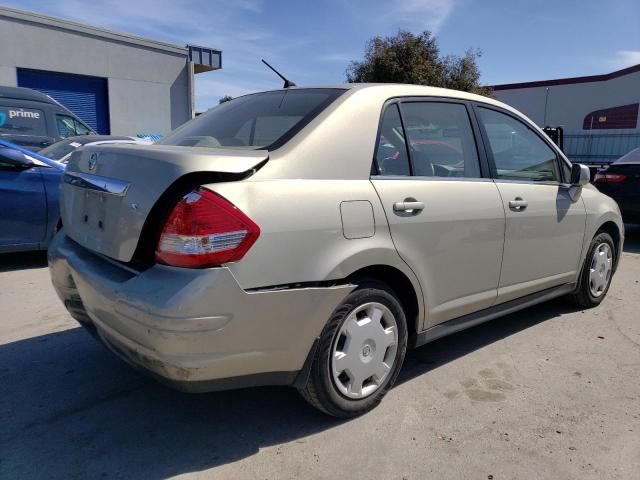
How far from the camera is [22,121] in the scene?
11289 mm

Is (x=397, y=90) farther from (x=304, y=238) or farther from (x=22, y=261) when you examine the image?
(x=22, y=261)

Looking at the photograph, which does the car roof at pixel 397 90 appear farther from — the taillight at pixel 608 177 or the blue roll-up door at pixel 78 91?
the blue roll-up door at pixel 78 91

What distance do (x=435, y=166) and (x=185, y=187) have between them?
1537 millimetres

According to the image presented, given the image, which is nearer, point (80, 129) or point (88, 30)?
point (80, 129)

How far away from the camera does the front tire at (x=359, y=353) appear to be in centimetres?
258

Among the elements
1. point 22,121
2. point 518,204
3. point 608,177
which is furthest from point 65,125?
point 518,204

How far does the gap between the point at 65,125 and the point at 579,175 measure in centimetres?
1085

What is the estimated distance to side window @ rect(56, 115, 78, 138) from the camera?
1161 centimetres

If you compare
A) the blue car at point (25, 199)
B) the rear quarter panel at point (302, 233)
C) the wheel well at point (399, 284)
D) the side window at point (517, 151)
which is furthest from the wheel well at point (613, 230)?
the blue car at point (25, 199)

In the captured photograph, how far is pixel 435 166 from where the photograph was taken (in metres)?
3.16

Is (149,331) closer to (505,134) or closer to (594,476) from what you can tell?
(594,476)

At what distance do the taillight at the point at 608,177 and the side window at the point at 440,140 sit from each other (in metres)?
5.40

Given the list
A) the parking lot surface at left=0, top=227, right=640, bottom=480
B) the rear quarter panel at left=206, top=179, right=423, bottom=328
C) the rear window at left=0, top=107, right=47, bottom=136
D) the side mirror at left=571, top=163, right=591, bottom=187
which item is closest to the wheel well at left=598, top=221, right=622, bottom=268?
the side mirror at left=571, top=163, right=591, bottom=187

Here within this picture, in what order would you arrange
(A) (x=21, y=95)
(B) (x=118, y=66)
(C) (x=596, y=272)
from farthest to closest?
(B) (x=118, y=66) < (A) (x=21, y=95) < (C) (x=596, y=272)
